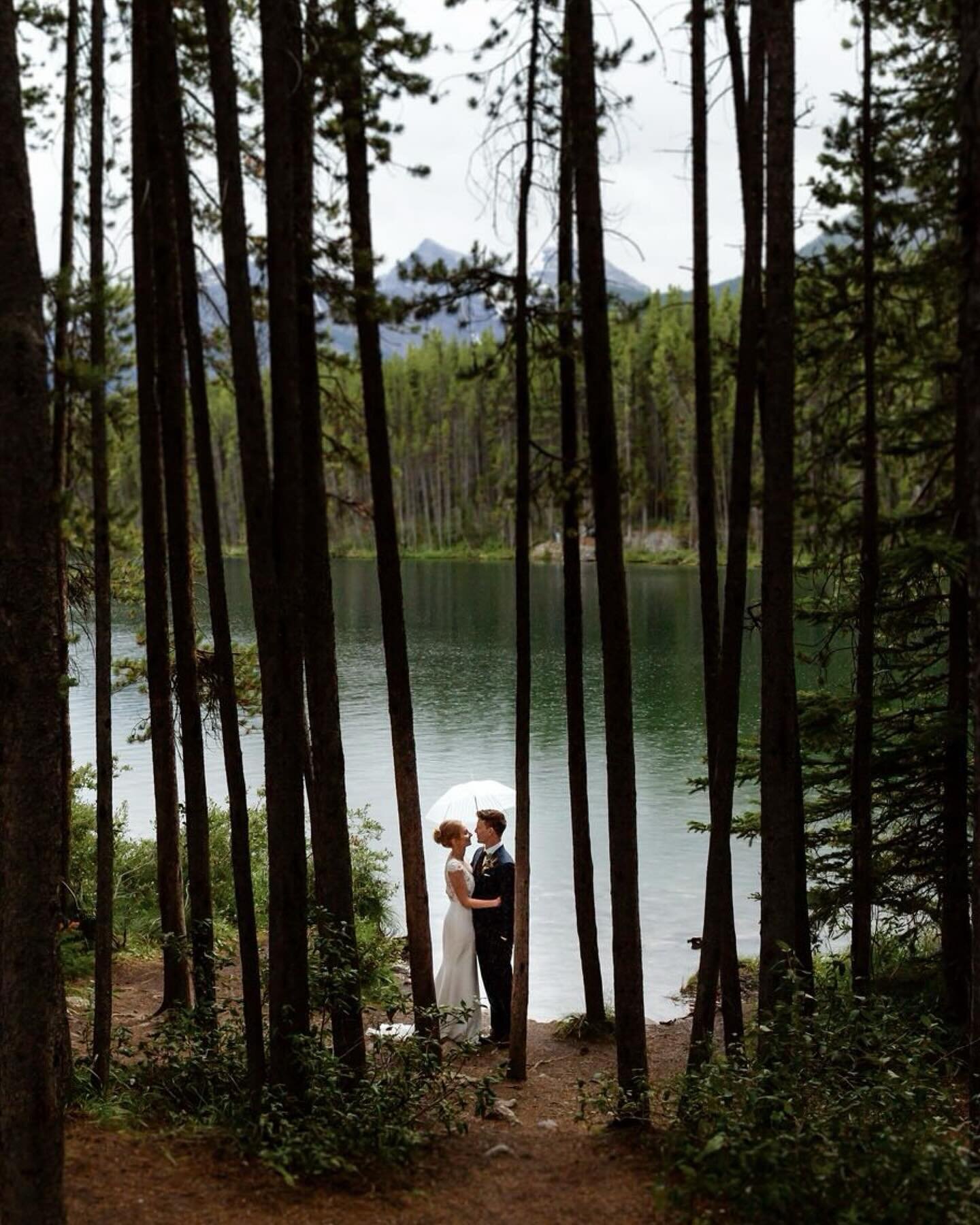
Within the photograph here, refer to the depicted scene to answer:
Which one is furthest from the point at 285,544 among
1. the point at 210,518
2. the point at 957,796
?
the point at 957,796

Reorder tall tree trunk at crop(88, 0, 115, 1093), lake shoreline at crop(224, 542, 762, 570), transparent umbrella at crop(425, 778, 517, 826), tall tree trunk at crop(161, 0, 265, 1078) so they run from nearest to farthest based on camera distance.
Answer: tall tree trunk at crop(161, 0, 265, 1078) < tall tree trunk at crop(88, 0, 115, 1093) < transparent umbrella at crop(425, 778, 517, 826) < lake shoreline at crop(224, 542, 762, 570)

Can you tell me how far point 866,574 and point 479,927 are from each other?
13.9 ft

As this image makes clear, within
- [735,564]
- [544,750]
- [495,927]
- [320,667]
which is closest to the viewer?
[320,667]

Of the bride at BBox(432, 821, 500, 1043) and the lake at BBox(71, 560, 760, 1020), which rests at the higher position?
the bride at BBox(432, 821, 500, 1043)

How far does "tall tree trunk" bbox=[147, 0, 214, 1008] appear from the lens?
6.81 m

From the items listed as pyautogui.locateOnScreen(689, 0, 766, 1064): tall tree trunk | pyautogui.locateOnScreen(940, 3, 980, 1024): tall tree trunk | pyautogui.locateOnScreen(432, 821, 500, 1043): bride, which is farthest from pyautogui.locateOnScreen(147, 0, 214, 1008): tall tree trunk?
pyautogui.locateOnScreen(940, 3, 980, 1024): tall tree trunk

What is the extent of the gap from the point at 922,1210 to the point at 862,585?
555cm

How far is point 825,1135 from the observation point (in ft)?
16.5

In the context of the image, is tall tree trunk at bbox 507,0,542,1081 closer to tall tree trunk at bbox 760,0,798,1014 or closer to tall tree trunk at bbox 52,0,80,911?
tall tree trunk at bbox 760,0,798,1014

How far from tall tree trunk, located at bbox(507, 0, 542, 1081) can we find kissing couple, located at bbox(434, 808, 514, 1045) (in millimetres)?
315

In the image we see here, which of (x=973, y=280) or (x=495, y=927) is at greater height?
(x=973, y=280)

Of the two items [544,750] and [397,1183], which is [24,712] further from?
[544,750]

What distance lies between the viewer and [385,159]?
834 centimetres

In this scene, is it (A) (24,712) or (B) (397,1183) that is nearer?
(A) (24,712)
